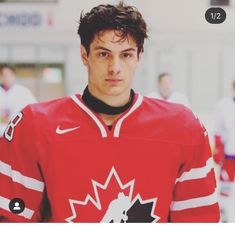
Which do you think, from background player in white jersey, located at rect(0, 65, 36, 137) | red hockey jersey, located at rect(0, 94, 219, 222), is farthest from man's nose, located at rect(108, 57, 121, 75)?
background player in white jersey, located at rect(0, 65, 36, 137)

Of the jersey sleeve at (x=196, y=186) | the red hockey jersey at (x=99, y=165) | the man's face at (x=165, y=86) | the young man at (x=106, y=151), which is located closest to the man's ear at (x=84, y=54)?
the young man at (x=106, y=151)

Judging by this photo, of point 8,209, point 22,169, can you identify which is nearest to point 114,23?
point 22,169

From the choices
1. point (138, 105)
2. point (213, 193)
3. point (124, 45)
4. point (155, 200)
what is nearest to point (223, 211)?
point (213, 193)

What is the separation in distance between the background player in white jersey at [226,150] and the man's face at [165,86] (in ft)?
0.49

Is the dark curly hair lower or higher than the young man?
higher

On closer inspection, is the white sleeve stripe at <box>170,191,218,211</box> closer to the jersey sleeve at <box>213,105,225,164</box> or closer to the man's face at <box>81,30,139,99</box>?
the jersey sleeve at <box>213,105,225,164</box>

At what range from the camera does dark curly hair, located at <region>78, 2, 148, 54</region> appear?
1.68 metres

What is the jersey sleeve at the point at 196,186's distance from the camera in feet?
5.62

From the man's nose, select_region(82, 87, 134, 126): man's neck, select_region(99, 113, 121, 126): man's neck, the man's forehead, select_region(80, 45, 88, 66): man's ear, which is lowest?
select_region(99, 113, 121, 126): man's neck

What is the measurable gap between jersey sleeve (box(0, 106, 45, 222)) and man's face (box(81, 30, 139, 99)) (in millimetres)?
200

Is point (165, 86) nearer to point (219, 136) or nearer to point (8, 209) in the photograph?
point (219, 136)

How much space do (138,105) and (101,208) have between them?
290mm

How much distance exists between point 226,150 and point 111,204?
0.47 m

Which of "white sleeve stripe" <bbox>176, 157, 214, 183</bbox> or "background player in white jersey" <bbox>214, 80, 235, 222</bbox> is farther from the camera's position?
"background player in white jersey" <bbox>214, 80, 235, 222</bbox>
